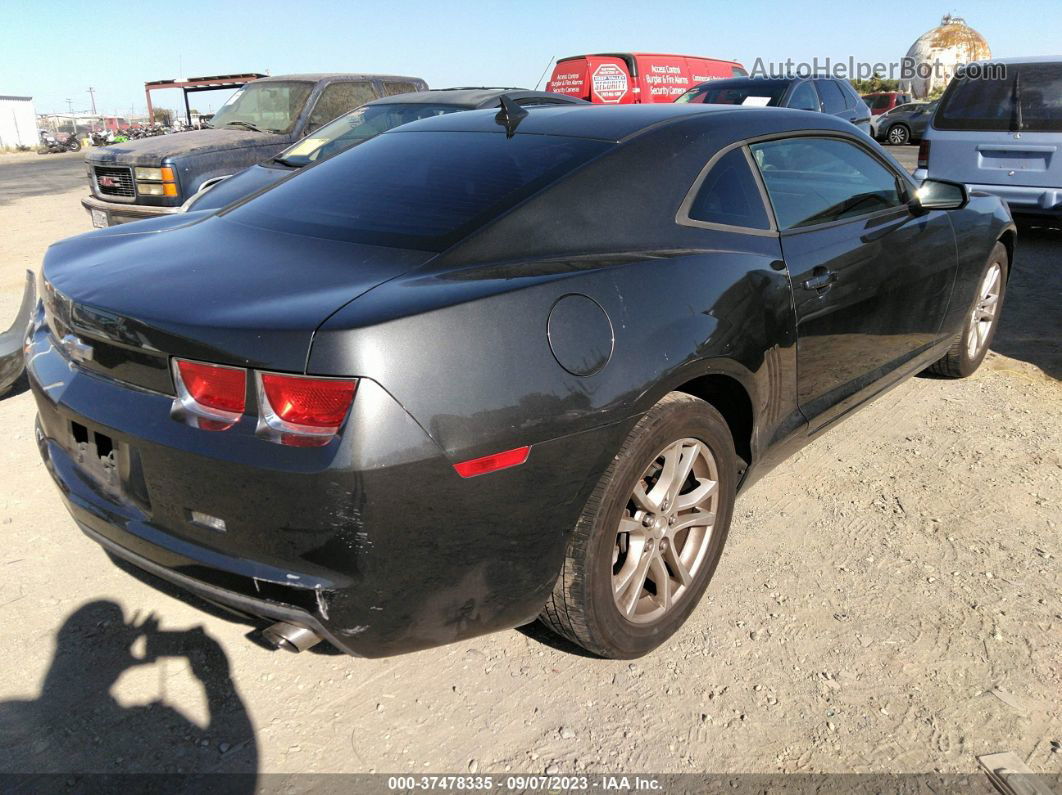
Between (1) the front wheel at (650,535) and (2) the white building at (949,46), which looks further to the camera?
(2) the white building at (949,46)

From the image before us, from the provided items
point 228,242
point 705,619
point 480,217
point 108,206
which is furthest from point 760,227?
point 108,206

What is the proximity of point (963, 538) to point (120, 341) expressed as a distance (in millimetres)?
3003

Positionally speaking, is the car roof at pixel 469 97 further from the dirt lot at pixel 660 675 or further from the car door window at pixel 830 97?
the car door window at pixel 830 97

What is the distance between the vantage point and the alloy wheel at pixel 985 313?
4.68m

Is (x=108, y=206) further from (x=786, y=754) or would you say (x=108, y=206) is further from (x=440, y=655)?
(x=786, y=754)

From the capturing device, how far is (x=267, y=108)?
9.23m

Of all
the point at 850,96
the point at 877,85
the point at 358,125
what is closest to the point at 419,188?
the point at 358,125

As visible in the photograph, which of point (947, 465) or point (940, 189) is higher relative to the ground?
point (940, 189)

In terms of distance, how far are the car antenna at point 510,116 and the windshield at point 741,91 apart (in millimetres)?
8783

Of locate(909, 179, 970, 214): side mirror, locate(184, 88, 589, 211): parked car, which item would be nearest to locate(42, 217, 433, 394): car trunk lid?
locate(909, 179, 970, 214): side mirror

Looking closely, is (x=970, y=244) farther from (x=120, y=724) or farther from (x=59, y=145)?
(x=59, y=145)

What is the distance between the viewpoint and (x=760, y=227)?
9.50 ft

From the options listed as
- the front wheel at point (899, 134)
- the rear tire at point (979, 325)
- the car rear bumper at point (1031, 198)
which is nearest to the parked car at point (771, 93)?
the car rear bumper at point (1031, 198)

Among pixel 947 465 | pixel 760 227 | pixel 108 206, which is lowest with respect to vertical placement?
pixel 947 465
